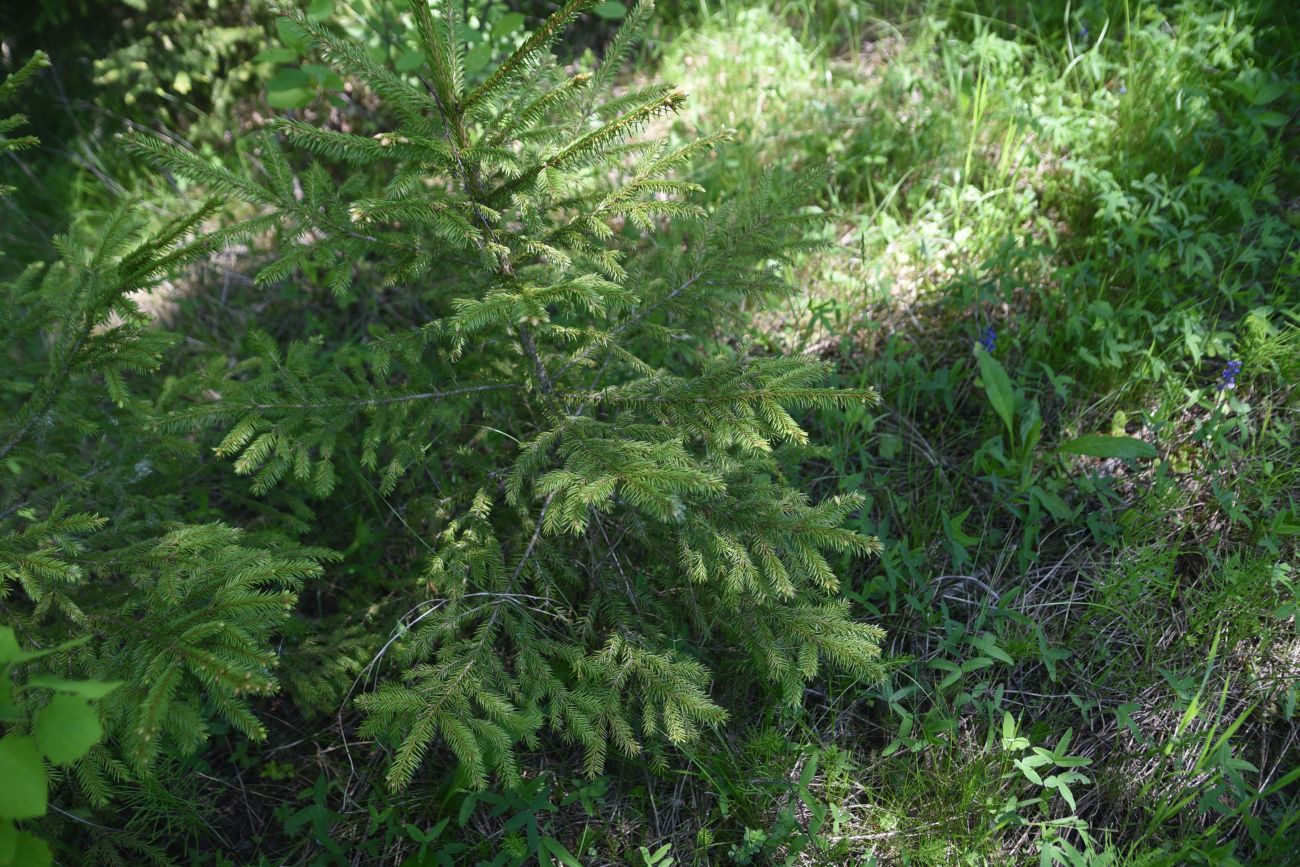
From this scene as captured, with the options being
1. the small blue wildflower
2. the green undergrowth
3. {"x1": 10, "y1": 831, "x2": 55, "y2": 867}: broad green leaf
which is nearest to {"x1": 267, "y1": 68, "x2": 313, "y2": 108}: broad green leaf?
the green undergrowth

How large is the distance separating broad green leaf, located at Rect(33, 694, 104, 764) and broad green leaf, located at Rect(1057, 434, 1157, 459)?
270cm

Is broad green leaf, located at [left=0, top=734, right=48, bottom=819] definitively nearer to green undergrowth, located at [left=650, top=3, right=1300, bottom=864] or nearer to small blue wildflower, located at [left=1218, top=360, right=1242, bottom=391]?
green undergrowth, located at [left=650, top=3, right=1300, bottom=864]

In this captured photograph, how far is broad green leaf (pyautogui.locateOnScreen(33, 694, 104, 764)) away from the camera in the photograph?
128 centimetres

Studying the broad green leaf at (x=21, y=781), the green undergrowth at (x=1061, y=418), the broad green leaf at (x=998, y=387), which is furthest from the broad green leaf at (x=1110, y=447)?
the broad green leaf at (x=21, y=781)

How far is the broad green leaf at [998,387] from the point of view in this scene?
262 cm

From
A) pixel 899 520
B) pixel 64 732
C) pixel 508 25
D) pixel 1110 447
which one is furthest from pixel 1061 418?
pixel 64 732

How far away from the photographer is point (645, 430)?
1.92m

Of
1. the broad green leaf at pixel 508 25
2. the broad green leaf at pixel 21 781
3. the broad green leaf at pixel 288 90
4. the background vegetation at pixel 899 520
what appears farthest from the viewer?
the broad green leaf at pixel 288 90

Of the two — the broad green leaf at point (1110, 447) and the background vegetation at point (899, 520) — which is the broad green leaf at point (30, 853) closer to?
the background vegetation at point (899, 520)

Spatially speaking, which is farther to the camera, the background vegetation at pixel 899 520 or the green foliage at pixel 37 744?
the background vegetation at pixel 899 520

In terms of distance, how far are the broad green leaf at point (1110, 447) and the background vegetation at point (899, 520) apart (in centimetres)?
3

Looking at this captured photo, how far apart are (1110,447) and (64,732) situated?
9.22 ft

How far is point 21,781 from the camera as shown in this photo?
128 cm

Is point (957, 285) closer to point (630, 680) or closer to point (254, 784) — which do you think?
point (630, 680)
